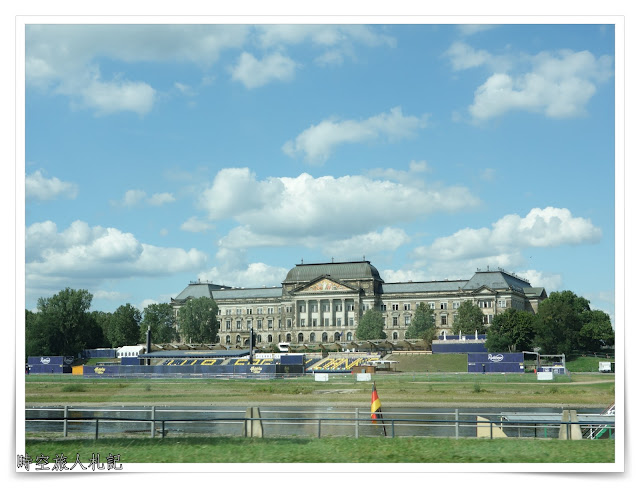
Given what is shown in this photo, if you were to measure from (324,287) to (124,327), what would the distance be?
199 ft

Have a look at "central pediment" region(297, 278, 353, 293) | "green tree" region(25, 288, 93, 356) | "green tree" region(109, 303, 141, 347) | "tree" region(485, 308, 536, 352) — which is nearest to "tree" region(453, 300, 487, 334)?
"tree" region(485, 308, 536, 352)

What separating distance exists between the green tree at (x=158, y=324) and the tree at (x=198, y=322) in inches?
113

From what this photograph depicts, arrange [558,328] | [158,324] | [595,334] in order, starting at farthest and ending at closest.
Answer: [158,324] < [595,334] < [558,328]

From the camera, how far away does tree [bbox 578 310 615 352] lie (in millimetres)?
112056

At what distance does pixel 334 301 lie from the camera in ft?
591

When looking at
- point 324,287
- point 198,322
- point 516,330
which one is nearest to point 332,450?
point 516,330

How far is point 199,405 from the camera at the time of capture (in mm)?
48250

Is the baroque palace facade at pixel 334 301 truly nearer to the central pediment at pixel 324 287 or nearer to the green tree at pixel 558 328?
the central pediment at pixel 324 287

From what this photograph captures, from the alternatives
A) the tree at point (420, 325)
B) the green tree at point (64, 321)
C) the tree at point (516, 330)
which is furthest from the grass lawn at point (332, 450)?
the tree at point (420, 325)

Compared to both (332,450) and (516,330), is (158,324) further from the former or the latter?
(332,450)

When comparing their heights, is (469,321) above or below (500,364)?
above

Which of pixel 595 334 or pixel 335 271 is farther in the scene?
pixel 335 271
